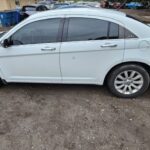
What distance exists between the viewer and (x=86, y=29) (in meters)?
3.92

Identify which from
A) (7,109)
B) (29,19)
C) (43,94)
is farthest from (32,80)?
(29,19)

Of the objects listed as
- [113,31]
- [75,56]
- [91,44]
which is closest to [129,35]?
[113,31]

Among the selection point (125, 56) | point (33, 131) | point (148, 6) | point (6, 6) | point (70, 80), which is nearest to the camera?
point (33, 131)

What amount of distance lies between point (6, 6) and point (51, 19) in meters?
17.8

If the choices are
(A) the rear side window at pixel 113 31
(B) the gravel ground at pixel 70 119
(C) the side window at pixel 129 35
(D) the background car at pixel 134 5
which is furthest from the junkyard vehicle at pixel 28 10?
(D) the background car at pixel 134 5

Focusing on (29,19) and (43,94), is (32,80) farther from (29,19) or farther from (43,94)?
(29,19)

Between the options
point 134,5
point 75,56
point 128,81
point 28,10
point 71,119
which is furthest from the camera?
point 134,5

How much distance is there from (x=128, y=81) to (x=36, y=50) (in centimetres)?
190

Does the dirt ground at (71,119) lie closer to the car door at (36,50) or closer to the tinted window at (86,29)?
the car door at (36,50)

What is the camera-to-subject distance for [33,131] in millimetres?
3365

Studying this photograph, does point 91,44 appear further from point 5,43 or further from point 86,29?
point 5,43

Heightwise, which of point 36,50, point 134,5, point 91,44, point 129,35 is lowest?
point 134,5

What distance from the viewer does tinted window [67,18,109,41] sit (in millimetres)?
3889

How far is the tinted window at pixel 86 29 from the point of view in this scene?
3889 millimetres
